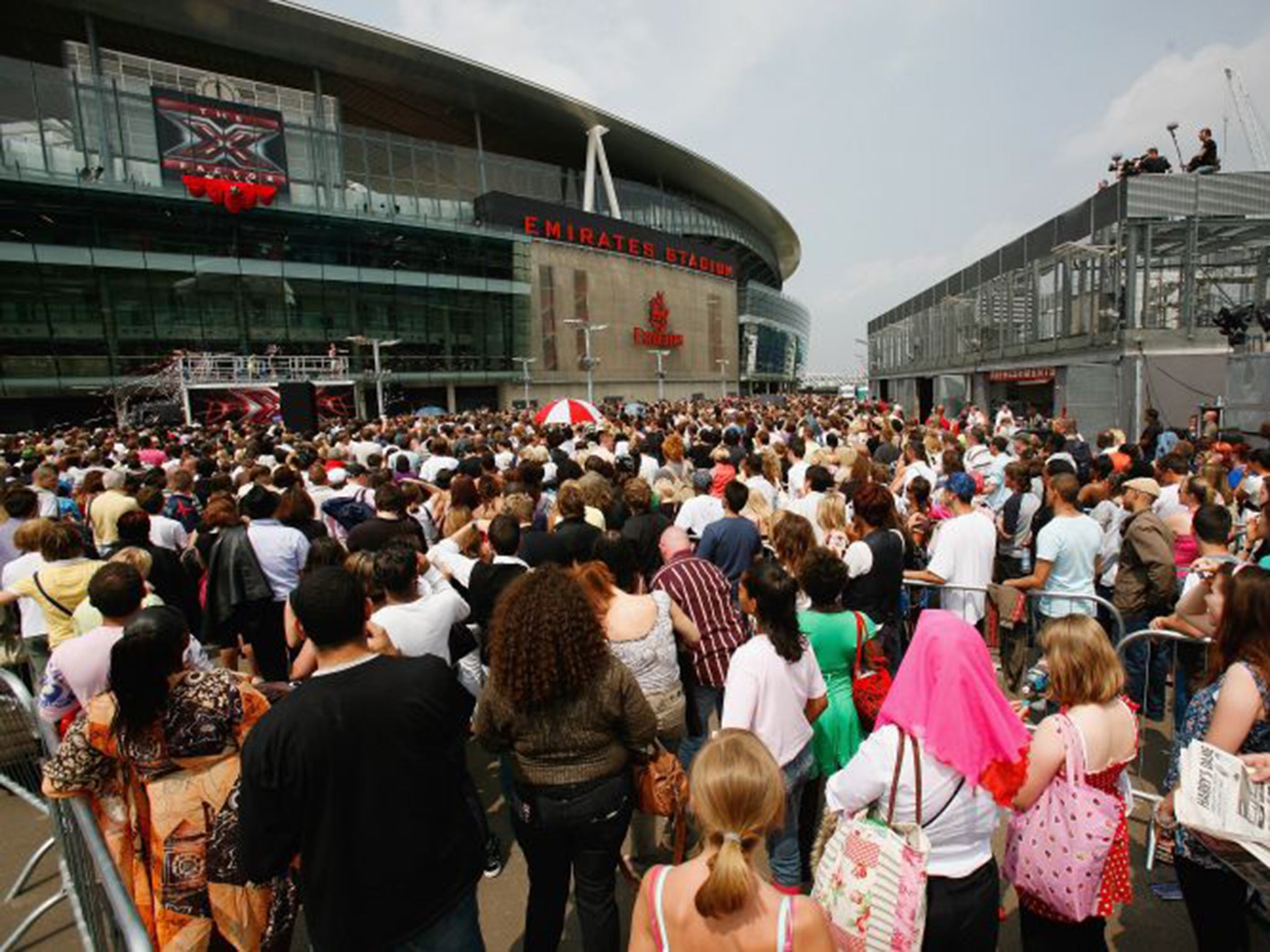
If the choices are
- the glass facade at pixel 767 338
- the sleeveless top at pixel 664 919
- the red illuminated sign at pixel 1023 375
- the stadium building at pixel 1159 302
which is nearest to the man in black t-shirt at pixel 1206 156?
the stadium building at pixel 1159 302

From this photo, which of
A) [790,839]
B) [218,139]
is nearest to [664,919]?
[790,839]

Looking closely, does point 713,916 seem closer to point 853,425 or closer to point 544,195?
point 853,425

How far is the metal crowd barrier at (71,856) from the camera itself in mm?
1824

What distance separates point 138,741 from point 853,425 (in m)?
13.0

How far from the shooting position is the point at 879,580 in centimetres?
451

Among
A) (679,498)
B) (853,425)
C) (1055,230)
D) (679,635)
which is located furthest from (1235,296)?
(679,635)

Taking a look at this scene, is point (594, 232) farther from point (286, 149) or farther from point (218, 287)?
point (218, 287)

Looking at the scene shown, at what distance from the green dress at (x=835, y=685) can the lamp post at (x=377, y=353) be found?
114ft

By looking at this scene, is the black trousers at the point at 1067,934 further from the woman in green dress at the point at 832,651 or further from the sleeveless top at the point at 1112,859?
the woman in green dress at the point at 832,651

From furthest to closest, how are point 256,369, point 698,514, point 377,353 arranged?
point 377,353
point 256,369
point 698,514

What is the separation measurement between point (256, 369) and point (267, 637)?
103ft

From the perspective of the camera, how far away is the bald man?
370 centimetres

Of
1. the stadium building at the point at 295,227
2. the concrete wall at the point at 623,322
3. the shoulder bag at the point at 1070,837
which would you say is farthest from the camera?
the concrete wall at the point at 623,322

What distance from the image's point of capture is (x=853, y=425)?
529 inches
